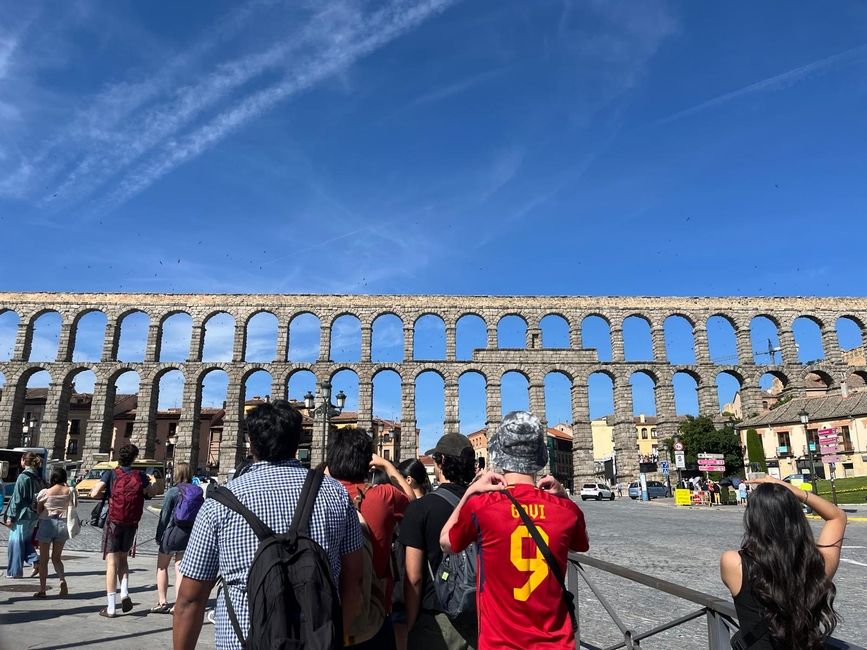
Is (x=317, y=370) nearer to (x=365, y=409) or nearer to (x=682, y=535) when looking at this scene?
(x=365, y=409)

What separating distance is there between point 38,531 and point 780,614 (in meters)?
8.93

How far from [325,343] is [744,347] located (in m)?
33.5

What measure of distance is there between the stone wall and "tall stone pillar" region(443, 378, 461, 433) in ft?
0.26

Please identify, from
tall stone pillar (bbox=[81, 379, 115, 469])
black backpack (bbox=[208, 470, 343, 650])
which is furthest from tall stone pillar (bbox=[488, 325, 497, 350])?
black backpack (bbox=[208, 470, 343, 650])

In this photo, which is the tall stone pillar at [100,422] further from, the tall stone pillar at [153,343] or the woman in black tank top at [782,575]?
the woman in black tank top at [782,575]

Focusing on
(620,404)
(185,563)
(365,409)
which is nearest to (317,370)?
(365,409)

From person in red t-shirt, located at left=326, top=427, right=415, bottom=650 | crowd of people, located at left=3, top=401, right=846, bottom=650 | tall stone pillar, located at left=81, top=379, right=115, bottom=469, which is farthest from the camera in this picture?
tall stone pillar, located at left=81, top=379, right=115, bottom=469

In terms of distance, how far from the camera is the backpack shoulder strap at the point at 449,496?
12.8ft

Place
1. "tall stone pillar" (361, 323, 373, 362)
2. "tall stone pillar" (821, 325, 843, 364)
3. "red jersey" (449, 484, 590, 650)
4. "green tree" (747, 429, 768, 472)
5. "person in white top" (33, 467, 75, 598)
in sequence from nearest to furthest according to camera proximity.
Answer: "red jersey" (449, 484, 590, 650), "person in white top" (33, 467, 75, 598), "green tree" (747, 429, 768, 472), "tall stone pillar" (821, 325, 843, 364), "tall stone pillar" (361, 323, 373, 362)

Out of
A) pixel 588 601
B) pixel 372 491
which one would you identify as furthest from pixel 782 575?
pixel 588 601

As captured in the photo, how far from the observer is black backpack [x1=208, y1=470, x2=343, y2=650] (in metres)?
2.36

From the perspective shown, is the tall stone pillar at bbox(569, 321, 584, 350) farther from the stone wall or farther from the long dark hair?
the long dark hair

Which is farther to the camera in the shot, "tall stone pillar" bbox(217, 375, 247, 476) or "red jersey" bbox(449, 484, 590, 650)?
"tall stone pillar" bbox(217, 375, 247, 476)

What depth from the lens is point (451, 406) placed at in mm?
47188
